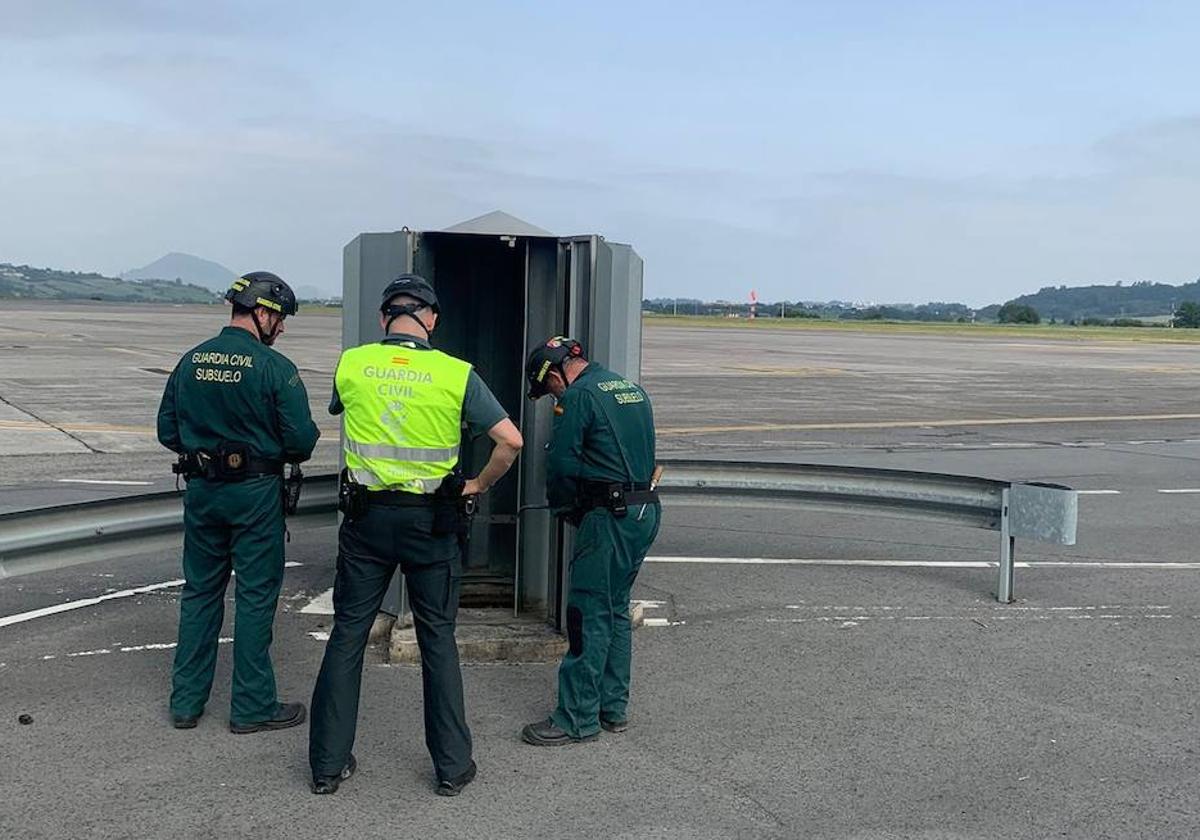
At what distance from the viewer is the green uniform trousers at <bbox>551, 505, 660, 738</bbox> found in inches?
217

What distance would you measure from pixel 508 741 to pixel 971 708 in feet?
7.40

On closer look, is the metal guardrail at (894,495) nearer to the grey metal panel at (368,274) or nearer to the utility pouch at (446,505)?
the grey metal panel at (368,274)

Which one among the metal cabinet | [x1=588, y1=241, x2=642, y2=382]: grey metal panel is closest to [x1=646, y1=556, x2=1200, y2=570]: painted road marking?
the metal cabinet

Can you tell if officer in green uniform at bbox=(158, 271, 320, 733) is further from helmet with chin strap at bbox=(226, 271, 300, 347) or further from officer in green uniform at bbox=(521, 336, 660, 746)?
officer in green uniform at bbox=(521, 336, 660, 746)

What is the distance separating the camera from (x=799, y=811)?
483cm

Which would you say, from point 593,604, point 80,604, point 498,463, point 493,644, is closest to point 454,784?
point 593,604

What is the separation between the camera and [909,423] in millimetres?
20734

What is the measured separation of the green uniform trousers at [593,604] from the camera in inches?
217

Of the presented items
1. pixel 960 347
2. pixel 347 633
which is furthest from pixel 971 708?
pixel 960 347

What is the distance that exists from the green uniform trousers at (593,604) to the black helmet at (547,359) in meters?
0.62

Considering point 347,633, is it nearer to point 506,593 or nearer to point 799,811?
point 799,811

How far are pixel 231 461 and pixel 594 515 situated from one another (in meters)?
1.58

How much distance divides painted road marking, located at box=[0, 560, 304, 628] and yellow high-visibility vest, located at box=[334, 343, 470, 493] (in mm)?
2966

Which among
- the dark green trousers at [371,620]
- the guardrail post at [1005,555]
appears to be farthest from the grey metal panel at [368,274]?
the guardrail post at [1005,555]
